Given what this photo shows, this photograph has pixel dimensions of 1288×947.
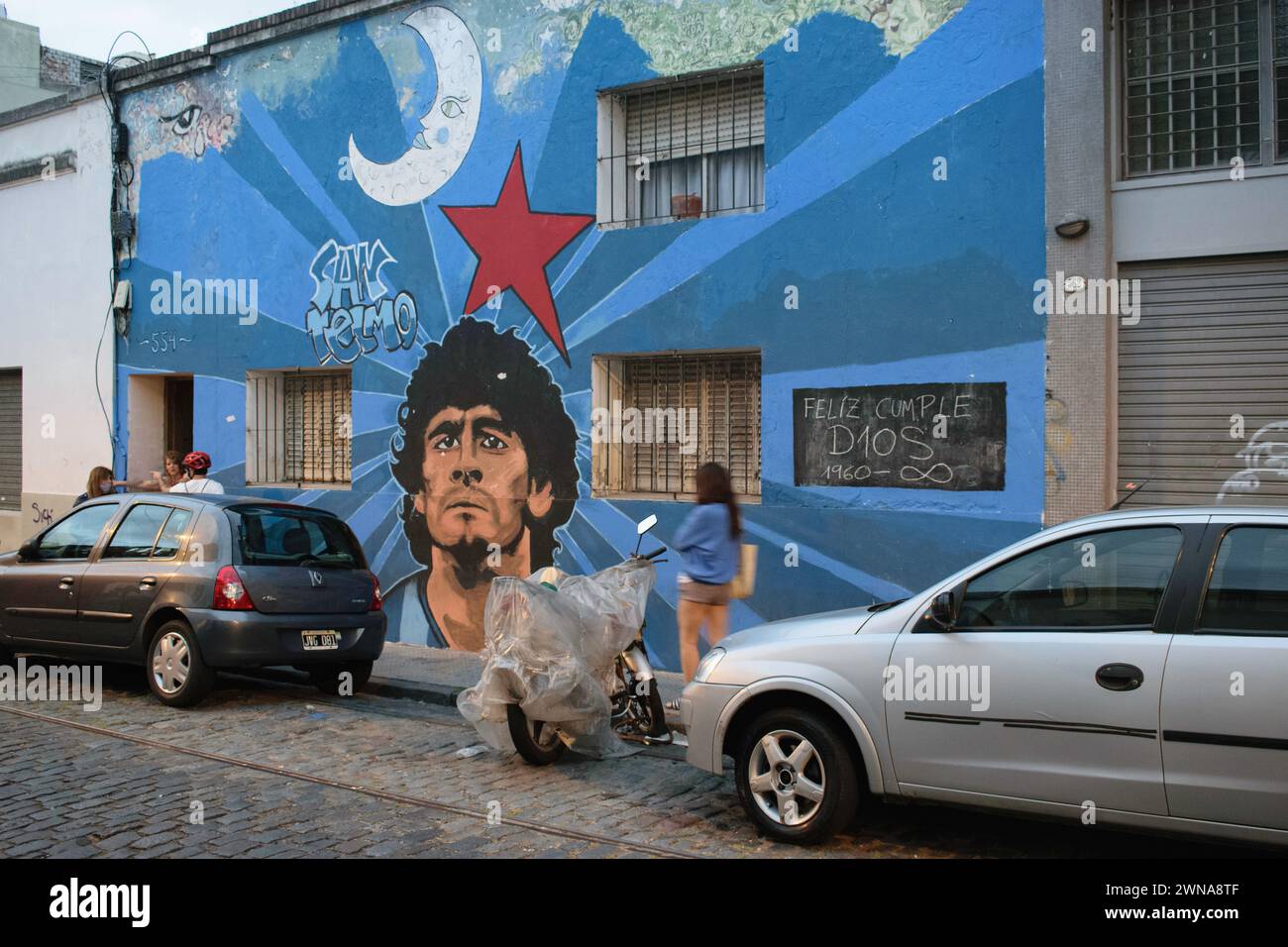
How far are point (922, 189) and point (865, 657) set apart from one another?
512 cm

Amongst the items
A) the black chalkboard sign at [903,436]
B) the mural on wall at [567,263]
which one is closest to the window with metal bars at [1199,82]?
the mural on wall at [567,263]

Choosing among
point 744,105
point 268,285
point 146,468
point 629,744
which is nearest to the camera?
point 629,744

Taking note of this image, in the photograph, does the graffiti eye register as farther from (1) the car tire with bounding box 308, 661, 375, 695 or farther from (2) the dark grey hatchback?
(1) the car tire with bounding box 308, 661, 375, 695

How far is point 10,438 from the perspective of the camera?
673 inches

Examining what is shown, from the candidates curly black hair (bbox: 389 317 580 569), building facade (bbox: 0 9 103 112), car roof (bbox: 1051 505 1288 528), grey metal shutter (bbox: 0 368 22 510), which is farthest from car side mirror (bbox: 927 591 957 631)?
building facade (bbox: 0 9 103 112)

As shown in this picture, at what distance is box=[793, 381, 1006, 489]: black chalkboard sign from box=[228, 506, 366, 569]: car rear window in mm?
3863

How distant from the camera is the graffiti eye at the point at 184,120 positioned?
14.5 meters

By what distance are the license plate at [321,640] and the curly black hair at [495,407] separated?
106 inches

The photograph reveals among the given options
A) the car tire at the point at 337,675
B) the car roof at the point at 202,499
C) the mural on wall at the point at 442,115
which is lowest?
the car tire at the point at 337,675

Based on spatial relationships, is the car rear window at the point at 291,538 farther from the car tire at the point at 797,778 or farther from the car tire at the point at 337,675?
the car tire at the point at 797,778

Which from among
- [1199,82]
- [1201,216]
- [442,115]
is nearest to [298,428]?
[442,115]

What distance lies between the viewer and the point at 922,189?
934 centimetres
